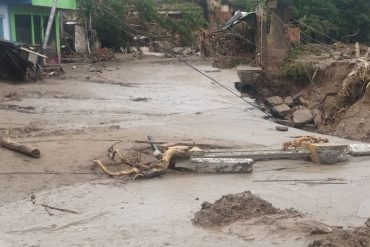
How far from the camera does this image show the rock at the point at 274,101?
54.1ft

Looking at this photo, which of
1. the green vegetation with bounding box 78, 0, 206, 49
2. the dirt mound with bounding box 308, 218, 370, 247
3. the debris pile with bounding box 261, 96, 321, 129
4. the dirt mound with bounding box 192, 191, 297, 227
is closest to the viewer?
the dirt mound with bounding box 308, 218, 370, 247

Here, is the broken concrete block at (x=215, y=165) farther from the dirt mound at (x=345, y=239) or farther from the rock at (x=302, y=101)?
the rock at (x=302, y=101)

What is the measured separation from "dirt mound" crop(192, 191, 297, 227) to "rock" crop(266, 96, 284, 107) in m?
10.4

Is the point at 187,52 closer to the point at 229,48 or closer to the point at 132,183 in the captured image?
the point at 229,48

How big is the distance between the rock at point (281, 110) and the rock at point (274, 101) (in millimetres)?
287

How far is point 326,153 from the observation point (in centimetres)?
959

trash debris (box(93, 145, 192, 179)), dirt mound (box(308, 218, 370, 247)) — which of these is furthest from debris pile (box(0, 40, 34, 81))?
dirt mound (box(308, 218, 370, 247))

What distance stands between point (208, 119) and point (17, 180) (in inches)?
238

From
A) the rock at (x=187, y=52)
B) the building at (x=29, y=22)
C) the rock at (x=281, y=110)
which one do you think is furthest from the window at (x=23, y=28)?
the rock at (x=281, y=110)

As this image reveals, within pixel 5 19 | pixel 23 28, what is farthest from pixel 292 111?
pixel 23 28

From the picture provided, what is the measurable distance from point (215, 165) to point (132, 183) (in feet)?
4.44

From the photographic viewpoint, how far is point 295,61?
1855cm

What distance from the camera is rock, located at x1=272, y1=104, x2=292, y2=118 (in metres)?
15.7

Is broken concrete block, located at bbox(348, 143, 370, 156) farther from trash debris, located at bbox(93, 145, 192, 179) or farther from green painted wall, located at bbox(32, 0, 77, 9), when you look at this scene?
green painted wall, located at bbox(32, 0, 77, 9)
